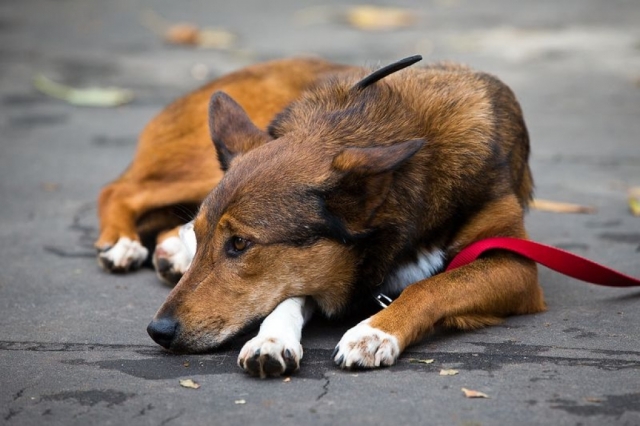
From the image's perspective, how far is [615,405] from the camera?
338 cm

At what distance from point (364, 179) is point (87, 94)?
6476 mm

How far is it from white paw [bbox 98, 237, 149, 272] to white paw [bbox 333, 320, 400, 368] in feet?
6.32

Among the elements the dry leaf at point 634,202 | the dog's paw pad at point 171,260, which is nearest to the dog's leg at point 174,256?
the dog's paw pad at point 171,260

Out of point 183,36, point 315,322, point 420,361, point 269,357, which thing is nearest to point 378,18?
point 183,36

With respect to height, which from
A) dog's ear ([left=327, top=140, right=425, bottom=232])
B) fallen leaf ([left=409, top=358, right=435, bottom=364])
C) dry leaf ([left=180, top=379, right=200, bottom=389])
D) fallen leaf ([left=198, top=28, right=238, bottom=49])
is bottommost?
dry leaf ([left=180, top=379, right=200, bottom=389])

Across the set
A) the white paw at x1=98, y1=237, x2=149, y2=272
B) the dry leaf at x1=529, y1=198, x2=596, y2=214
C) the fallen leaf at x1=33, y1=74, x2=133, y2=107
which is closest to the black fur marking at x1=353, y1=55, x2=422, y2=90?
the white paw at x1=98, y1=237, x2=149, y2=272

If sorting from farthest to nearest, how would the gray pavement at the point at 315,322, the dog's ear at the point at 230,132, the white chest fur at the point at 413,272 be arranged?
the dog's ear at the point at 230,132, the white chest fur at the point at 413,272, the gray pavement at the point at 315,322

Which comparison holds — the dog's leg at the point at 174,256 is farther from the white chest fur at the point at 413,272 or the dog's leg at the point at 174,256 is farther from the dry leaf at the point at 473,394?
the dry leaf at the point at 473,394

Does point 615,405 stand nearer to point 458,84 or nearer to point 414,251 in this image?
point 414,251

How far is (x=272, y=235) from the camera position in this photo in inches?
156

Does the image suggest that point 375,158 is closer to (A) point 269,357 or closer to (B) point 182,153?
(A) point 269,357

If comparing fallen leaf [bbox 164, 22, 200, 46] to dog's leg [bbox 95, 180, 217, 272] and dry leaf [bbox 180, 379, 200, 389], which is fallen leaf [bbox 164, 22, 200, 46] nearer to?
dog's leg [bbox 95, 180, 217, 272]

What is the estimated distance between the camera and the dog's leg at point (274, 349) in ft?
12.1

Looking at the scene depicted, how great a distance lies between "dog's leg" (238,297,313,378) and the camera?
3.70 m
